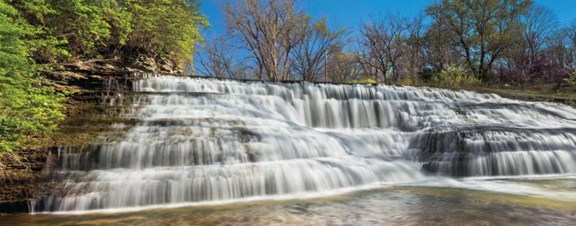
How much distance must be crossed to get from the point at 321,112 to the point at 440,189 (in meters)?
6.05

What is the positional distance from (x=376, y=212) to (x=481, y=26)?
31539 mm

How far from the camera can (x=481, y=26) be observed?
3148 centimetres

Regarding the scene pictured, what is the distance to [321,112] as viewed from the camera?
1247cm

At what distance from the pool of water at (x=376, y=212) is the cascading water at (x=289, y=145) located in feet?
1.71

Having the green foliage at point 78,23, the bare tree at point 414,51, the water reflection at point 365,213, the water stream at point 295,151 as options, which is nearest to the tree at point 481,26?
the bare tree at point 414,51

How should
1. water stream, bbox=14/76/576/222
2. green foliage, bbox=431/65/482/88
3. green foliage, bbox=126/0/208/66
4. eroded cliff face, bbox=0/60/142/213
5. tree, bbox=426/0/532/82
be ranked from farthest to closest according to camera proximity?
tree, bbox=426/0/532/82
green foliage, bbox=431/65/482/88
green foliage, bbox=126/0/208/66
water stream, bbox=14/76/576/222
eroded cliff face, bbox=0/60/142/213

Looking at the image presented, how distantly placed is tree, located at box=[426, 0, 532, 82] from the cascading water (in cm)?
1947

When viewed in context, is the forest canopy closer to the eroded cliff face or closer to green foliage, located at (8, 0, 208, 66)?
green foliage, located at (8, 0, 208, 66)

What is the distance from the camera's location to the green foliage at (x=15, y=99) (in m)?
5.79

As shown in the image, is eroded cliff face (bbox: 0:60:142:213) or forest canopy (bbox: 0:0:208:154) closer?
eroded cliff face (bbox: 0:60:142:213)

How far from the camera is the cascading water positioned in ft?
19.6

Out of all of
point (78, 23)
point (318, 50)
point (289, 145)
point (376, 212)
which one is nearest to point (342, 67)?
point (318, 50)

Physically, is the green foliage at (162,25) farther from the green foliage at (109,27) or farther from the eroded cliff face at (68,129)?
the eroded cliff face at (68,129)

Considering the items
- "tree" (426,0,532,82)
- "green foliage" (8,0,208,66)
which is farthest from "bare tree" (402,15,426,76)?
"green foliage" (8,0,208,66)
